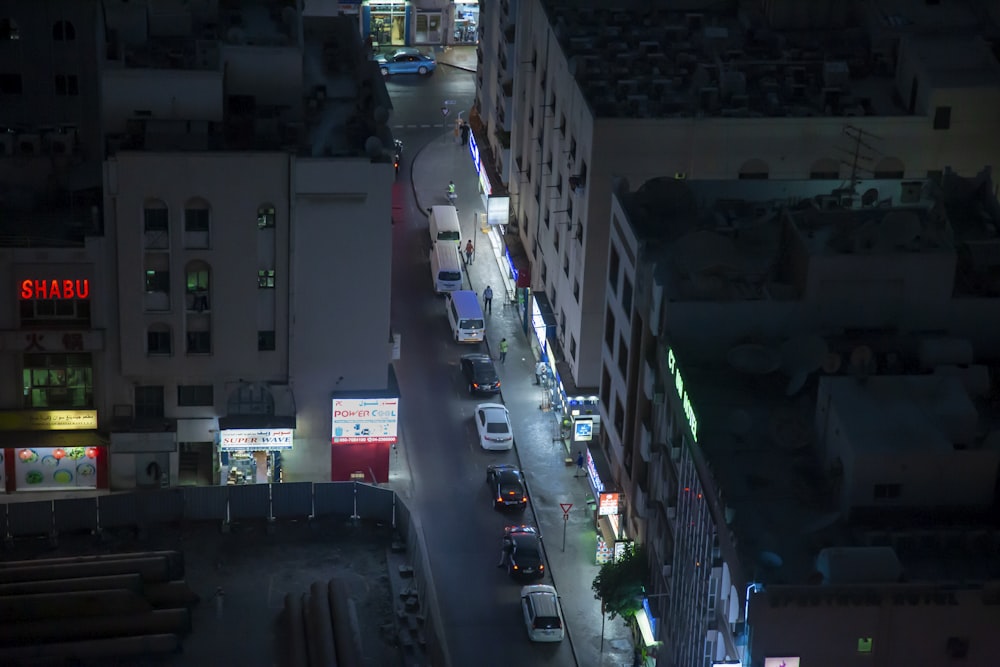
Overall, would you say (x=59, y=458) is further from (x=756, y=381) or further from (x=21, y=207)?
(x=756, y=381)

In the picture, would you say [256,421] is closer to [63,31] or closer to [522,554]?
[522,554]

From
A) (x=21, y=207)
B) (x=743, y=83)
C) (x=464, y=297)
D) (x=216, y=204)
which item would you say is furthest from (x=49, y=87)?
(x=743, y=83)

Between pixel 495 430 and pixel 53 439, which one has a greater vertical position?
pixel 53 439

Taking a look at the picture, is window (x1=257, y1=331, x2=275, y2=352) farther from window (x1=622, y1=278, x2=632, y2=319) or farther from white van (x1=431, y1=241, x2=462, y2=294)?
white van (x1=431, y1=241, x2=462, y2=294)

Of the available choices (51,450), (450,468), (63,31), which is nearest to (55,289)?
(51,450)

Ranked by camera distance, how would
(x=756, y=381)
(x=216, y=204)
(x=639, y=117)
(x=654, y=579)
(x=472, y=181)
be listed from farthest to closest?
1. (x=472, y=181)
2. (x=639, y=117)
3. (x=216, y=204)
4. (x=654, y=579)
5. (x=756, y=381)

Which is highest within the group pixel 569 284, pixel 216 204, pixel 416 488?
pixel 216 204
